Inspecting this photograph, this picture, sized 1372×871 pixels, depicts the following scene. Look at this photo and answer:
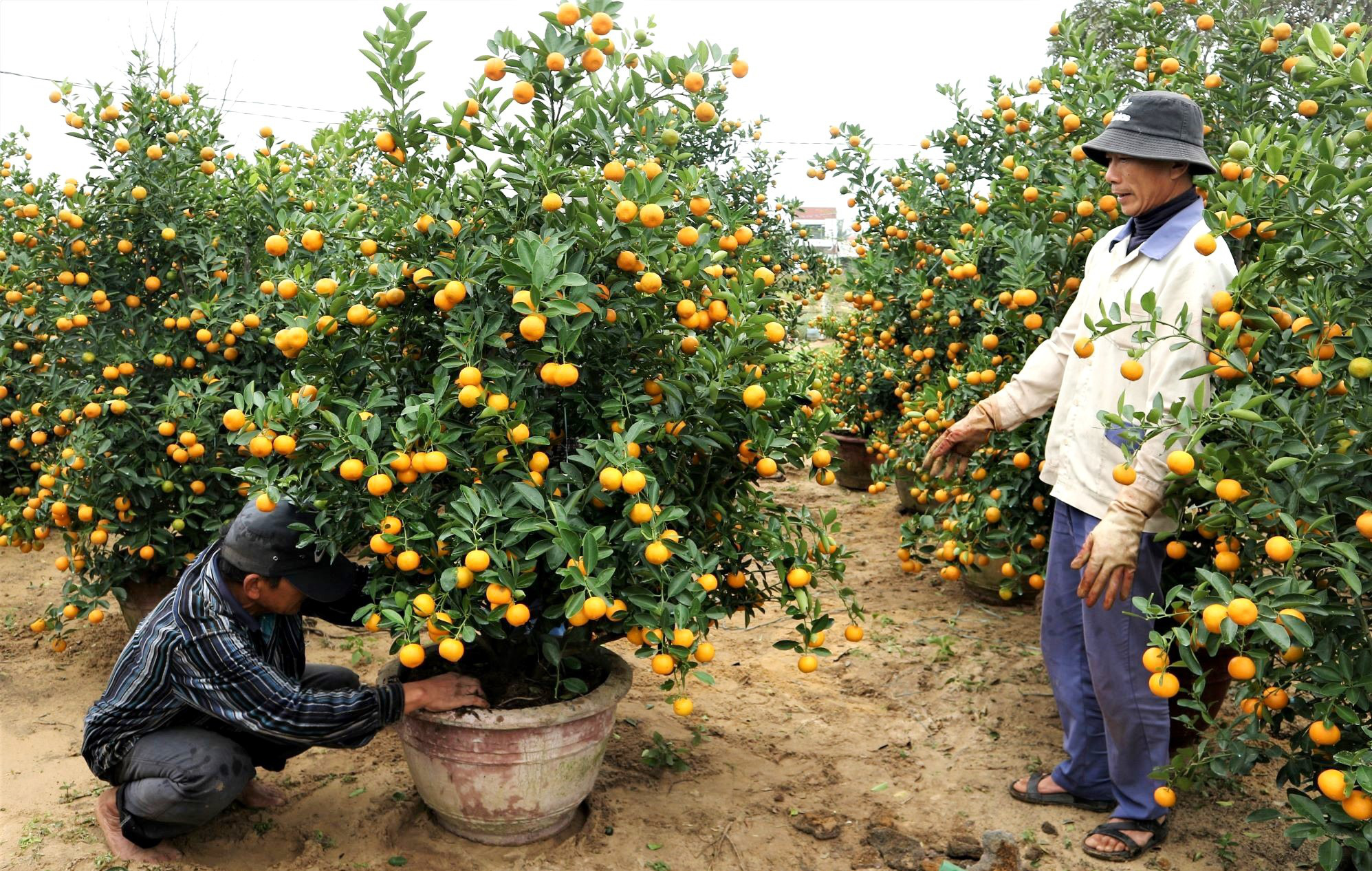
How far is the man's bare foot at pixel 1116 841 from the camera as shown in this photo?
280 cm

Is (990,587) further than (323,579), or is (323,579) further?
(990,587)

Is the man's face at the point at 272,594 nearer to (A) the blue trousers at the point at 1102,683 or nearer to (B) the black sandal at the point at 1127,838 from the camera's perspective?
(A) the blue trousers at the point at 1102,683

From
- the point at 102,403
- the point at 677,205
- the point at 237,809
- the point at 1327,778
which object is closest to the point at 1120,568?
the point at 1327,778

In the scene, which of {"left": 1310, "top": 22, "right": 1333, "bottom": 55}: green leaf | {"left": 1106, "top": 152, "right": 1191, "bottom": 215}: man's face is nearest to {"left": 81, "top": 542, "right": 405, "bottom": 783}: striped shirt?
{"left": 1106, "top": 152, "right": 1191, "bottom": 215}: man's face

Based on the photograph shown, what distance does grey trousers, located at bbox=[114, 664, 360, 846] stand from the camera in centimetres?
263

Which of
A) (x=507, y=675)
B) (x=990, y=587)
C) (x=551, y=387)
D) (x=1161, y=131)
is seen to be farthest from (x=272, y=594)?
(x=990, y=587)

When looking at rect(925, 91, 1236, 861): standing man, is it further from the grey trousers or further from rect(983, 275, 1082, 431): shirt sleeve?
the grey trousers

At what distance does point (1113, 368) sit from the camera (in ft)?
9.02

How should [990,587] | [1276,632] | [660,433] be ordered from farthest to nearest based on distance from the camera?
[990,587], [660,433], [1276,632]

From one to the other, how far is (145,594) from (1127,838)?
12.2 ft

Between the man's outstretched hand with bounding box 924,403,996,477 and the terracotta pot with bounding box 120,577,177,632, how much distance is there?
A: 3.03 m

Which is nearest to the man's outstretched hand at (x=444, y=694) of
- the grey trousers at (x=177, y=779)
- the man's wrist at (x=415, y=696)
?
the man's wrist at (x=415, y=696)

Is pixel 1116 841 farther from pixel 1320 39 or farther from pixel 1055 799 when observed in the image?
pixel 1320 39

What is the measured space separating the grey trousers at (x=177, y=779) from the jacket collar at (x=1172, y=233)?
2701 millimetres
